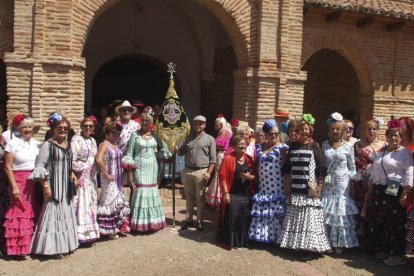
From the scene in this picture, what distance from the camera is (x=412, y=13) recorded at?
1127 cm

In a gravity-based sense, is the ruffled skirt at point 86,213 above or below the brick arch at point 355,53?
below

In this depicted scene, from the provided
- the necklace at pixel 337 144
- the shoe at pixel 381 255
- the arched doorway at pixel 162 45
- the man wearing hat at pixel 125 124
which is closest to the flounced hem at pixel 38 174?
the man wearing hat at pixel 125 124

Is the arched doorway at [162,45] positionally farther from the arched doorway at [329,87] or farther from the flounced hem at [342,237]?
the flounced hem at [342,237]

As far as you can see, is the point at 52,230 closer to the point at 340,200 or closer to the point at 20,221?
the point at 20,221

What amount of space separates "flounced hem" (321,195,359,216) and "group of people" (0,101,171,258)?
101 inches

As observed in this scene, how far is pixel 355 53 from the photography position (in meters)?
10.8

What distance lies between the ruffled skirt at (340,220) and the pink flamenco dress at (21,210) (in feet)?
12.8

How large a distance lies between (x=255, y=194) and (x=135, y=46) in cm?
855

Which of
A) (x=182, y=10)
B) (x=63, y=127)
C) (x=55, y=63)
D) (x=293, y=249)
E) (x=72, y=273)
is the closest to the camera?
(x=72, y=273)

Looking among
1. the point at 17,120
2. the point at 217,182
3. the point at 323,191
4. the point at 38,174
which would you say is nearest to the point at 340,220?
the point at 323,191

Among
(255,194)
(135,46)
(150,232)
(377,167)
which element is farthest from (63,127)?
(135,46)

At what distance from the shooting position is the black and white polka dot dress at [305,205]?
540 cm

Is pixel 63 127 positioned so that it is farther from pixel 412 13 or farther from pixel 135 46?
pixel 412 13

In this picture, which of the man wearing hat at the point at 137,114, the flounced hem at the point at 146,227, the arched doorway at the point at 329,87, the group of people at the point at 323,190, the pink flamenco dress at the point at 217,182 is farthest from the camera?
the arched doorway at the point at 329,87
